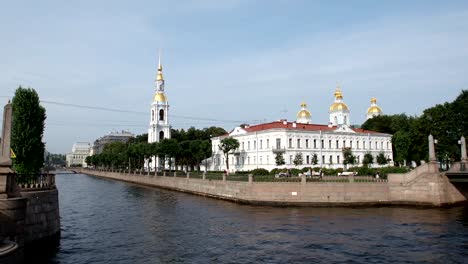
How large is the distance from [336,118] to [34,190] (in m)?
102

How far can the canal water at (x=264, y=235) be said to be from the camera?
21.6 meters

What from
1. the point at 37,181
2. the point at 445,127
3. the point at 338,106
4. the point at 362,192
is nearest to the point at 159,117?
the point at 338,106

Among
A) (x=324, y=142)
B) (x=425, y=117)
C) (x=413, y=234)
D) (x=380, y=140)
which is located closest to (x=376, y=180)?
(x=413, y=234)

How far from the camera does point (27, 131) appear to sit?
1203 inches

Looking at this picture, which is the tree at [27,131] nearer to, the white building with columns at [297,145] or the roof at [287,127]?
the white building with columns at [297,145]

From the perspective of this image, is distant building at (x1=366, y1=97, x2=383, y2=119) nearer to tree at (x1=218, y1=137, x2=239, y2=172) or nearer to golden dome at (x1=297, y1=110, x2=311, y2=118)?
golden dome at (x1=297, y1=110, x2=311, y2=118)

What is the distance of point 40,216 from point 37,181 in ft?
11.4

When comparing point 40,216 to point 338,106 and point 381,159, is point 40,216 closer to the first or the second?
point 381,159

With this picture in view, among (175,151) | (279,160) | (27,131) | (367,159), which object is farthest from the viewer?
(175,151)

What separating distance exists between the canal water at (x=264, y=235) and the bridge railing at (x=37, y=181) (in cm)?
378

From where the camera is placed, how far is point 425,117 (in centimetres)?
6719

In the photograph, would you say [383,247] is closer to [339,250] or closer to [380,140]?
[339,250]

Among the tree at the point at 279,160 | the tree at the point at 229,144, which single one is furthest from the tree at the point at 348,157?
the tree at the point at 229,144

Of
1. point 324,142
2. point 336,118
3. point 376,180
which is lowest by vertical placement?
point 376,180
